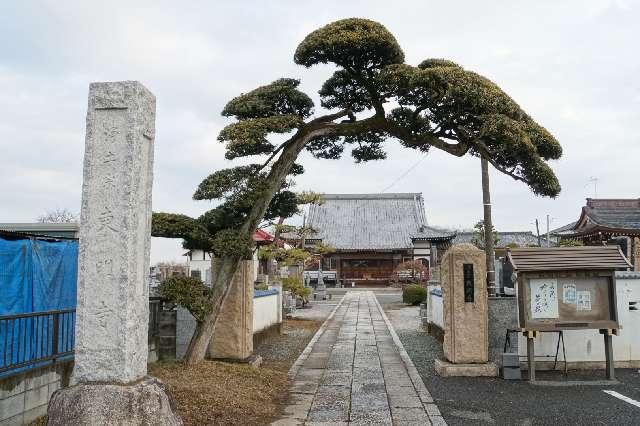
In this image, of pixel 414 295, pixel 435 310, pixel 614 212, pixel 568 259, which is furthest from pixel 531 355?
pixel 414 295

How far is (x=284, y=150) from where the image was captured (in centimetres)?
900

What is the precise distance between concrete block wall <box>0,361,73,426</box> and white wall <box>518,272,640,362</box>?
7475 mm

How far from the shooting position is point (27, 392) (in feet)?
18.7

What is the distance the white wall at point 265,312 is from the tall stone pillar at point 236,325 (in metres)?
2.80

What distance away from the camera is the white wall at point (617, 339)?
925 centimetres

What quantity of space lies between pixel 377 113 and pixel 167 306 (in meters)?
5.16

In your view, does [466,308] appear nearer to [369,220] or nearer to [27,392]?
[27,392]

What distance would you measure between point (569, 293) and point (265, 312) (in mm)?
7864

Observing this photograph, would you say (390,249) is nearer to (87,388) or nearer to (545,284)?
(545,284)

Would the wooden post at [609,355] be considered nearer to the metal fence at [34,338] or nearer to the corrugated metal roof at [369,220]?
the metal fence at [34,338]

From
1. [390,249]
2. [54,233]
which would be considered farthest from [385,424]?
[390,249]

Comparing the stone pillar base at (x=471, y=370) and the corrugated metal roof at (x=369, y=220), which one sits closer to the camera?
the stone pillar base at (x=471, y=370)

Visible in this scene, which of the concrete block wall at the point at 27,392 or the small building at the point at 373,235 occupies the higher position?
the small building at the point at 373,235

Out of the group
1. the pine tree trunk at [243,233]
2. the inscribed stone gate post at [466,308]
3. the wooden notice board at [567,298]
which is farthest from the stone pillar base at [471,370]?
the pine tree trunk at [243,233]
